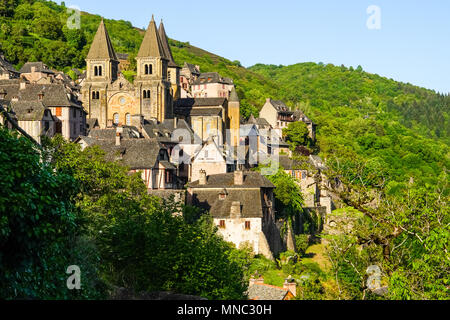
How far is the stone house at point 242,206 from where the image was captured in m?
62.8

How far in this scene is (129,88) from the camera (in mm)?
100938

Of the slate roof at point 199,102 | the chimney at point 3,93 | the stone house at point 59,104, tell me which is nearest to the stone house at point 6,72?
the chimney at point 3,93

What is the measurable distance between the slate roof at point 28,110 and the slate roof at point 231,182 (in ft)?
58.5

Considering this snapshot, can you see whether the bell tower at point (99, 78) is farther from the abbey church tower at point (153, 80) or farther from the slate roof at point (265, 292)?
the slate roof at point (265, 292)

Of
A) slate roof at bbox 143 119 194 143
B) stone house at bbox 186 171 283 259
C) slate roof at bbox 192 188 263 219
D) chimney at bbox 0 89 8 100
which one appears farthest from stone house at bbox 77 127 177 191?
chimney at bbox 0 89 8 100

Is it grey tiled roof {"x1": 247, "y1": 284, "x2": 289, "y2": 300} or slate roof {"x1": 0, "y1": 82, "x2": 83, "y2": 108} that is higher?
slate roof {"x1": 0, "y1": 82, "x2": 83, "y2": 108}

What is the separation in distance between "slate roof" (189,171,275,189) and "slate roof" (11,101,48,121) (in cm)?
1784

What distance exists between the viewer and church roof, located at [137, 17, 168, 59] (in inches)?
3986

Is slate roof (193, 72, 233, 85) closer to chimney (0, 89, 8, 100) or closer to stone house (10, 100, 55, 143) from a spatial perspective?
chimney (0, 89, 8, 100)

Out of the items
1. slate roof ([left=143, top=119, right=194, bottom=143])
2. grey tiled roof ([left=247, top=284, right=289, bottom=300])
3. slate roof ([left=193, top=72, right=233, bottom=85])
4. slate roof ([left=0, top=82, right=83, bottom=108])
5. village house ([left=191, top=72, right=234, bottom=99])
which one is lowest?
grey tiled roof ([left=247, top=284, right=289, bottom=300])

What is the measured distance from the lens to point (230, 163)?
264 feet

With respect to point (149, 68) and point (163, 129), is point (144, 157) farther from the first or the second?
point (149, 68)
